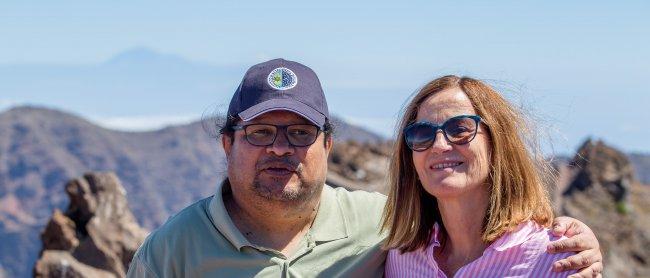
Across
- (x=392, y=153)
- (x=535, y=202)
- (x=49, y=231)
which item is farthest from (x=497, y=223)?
(x=49, y=231)

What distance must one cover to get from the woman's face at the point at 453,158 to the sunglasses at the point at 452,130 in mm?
29

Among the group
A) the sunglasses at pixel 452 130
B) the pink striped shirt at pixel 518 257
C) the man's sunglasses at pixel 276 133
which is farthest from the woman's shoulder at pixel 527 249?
the man's sunglasses at pixel 276 133

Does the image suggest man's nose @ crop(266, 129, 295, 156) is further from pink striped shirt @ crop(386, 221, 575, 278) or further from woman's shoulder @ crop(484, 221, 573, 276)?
woman's shoulder @ crop(484, 221, 573, 276)

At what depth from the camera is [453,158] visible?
255 inches

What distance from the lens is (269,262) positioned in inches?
281

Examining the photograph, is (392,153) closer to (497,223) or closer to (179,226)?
(497,223)

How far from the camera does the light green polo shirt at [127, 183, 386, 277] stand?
23.2 ft

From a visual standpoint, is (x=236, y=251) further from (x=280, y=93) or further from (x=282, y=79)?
(x=282, y=79)

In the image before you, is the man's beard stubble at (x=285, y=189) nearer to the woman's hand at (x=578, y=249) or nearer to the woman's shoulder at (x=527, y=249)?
the woman's shoulder at (x=527, y=249)

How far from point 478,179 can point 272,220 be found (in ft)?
5.20

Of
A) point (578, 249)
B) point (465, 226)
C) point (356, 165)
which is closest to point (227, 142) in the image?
point (465, 226)

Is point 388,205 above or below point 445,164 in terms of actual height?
below

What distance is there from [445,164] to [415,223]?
594 millimetres

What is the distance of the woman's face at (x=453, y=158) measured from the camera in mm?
6453
